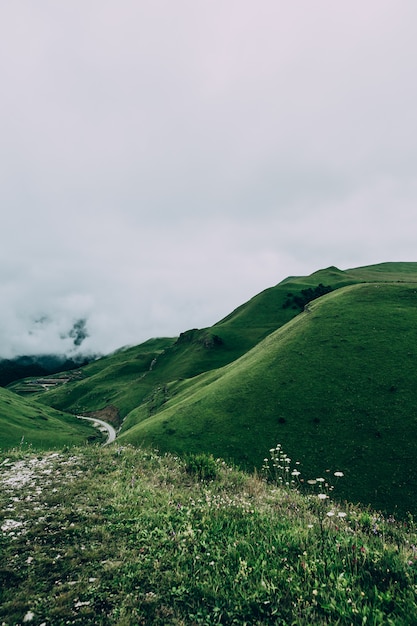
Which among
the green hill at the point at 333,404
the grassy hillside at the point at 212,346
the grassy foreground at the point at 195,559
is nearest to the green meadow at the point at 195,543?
the grassy foreground at the point at 195,559

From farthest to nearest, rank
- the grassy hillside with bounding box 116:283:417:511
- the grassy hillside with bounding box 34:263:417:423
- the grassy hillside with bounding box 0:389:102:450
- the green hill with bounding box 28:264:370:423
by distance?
1. the grassy hillside with bounding box 34:263:417:423
2. the green hill with bounding box 28:264:370:423
3. the grassy hillside with bounding box 0:389:102:450
4. the grassy hillside with bounding box 116:283:417:511

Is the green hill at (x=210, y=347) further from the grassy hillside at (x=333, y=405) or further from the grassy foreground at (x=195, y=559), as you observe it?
the grassy foreground at (x=195, y=559)

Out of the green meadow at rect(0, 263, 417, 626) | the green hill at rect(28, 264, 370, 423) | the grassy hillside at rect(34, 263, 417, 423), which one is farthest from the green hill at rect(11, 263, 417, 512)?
the green hill at rect(28, 264, 370, 423)

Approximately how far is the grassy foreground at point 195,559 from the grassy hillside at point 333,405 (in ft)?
84.7

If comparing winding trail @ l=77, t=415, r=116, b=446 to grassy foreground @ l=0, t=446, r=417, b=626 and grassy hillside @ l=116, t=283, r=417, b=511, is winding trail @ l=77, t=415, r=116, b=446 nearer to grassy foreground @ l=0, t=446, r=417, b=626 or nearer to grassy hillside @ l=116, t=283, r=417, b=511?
grassy hillside @ l=116, t=283, r=417, b=511

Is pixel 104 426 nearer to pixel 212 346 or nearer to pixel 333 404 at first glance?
pixel 212 346

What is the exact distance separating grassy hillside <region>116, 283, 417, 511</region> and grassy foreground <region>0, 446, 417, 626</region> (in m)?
25.8

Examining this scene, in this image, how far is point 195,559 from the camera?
7648mm

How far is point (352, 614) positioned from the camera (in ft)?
18.5

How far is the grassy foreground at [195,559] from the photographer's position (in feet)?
19.9

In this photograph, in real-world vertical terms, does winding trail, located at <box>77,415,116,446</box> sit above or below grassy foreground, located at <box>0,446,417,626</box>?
below

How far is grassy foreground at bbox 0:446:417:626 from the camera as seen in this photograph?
607cm

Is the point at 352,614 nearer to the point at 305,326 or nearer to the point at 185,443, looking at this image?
the point at 185,443

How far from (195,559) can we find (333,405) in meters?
39.8
